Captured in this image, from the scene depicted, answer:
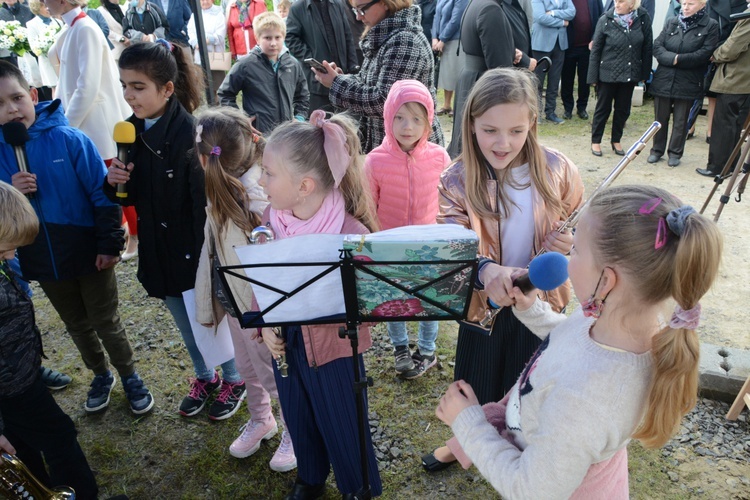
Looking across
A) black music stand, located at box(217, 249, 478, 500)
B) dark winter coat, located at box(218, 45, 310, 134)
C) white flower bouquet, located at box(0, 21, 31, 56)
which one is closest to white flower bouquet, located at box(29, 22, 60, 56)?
white flower bouquet, located at box(0, 21, 31, 56)

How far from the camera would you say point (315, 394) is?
2145mm

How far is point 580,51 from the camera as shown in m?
8.60

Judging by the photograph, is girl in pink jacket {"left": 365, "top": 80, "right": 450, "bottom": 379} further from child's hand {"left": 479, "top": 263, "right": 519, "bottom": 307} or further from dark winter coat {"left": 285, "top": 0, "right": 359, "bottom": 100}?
dark winter coat {"left": 285, "top": 0, "right": 359, "bottom": 100}

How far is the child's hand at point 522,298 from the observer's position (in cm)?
166

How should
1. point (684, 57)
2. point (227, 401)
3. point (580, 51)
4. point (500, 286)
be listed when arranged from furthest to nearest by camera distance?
point (580, 51), point (684, 57), point (227, 401), point (500, 286)

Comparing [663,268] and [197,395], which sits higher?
[663,268]

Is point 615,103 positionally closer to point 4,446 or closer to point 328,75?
point 328,75

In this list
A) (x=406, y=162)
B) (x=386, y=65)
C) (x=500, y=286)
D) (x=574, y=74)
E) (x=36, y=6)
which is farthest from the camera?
(x=574, y=74)

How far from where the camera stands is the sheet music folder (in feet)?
4.82

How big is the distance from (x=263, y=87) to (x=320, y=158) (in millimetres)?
2880

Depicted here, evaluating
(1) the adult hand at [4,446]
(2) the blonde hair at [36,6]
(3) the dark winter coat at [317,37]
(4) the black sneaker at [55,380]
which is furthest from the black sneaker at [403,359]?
(2) the blonde hair at [36,6]

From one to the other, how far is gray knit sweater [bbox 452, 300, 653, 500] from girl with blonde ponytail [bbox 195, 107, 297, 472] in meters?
1.25

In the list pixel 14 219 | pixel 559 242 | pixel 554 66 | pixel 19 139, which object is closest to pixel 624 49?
pixel 554 66

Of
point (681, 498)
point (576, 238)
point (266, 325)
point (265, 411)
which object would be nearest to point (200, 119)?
point (266, 325)
